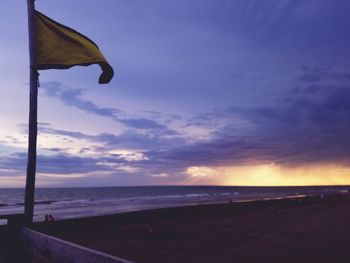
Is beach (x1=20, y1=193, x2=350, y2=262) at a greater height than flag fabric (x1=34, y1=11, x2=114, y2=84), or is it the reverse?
flag fabric (x1=34, y1=11, x2=114, y2=84)

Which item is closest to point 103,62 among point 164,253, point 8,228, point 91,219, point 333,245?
point 8,228

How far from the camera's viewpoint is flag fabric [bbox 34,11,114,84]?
5609 millimetres

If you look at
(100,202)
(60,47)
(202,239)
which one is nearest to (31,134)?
(60,47)

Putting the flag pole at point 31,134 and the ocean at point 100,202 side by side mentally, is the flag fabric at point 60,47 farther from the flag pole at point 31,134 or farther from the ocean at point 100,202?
the ocean at point 100,202

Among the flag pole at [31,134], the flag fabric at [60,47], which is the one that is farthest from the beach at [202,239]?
the flag fabric at [60,47]

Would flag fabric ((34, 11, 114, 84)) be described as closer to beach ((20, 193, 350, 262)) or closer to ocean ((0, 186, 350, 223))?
beach ((20, 193, 350, 262))

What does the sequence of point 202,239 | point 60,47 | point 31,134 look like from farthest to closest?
point 202,239 < point 60,47 < point 31,134

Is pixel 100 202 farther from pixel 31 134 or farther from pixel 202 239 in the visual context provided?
pixel 31 134

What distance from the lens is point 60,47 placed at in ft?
18.9

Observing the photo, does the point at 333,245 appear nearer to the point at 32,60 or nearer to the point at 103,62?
the point at 103,62

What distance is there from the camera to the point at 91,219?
18.1 metres

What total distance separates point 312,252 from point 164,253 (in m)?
4.72

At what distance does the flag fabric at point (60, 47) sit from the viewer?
561 cm

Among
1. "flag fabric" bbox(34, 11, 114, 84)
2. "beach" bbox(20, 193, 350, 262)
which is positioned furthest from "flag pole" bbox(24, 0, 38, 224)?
"beach" bbox(20, 193, 350, 262)
